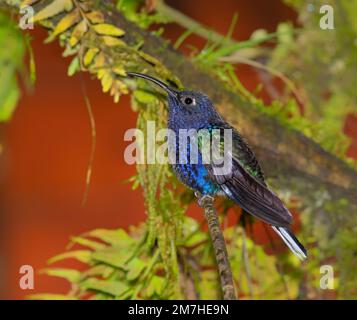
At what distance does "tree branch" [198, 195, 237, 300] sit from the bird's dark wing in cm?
6

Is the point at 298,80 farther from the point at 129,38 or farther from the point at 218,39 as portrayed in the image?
the point at 129,38

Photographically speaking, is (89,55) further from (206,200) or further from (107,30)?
(206,200)

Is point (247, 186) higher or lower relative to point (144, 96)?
lower

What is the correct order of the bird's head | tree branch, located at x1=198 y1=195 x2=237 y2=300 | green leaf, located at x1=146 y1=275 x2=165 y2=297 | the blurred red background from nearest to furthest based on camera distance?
tree branch, located at x1=198 y1=195 x2=237 y2=300, the bird's head, green leaf, located at x1=146 y1=275 x2=165 y2=297, the blurred red background

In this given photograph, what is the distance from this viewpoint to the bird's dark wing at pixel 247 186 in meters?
1.00

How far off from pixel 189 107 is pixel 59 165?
166cm

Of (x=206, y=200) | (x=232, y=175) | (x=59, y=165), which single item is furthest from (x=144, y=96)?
(x=59, y=165)

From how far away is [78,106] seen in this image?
2738 millimetres

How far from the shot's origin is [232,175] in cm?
110

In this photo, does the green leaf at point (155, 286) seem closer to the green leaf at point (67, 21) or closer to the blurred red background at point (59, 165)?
the green leaf at point (67, 21)

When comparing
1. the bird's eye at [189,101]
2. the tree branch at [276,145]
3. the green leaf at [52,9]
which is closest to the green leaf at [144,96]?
the tree branch at [276,145]

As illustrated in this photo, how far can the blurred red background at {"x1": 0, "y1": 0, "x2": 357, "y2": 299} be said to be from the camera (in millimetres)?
2686

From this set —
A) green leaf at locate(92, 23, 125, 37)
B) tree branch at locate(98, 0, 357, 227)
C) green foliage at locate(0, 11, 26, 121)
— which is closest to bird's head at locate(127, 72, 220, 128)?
green leaf at locate(92, 23, 125, 37)

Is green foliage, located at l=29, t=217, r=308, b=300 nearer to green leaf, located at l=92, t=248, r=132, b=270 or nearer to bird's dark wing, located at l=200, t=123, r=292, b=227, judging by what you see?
green leaf, located at l=92, t=248, r=132, b=270
